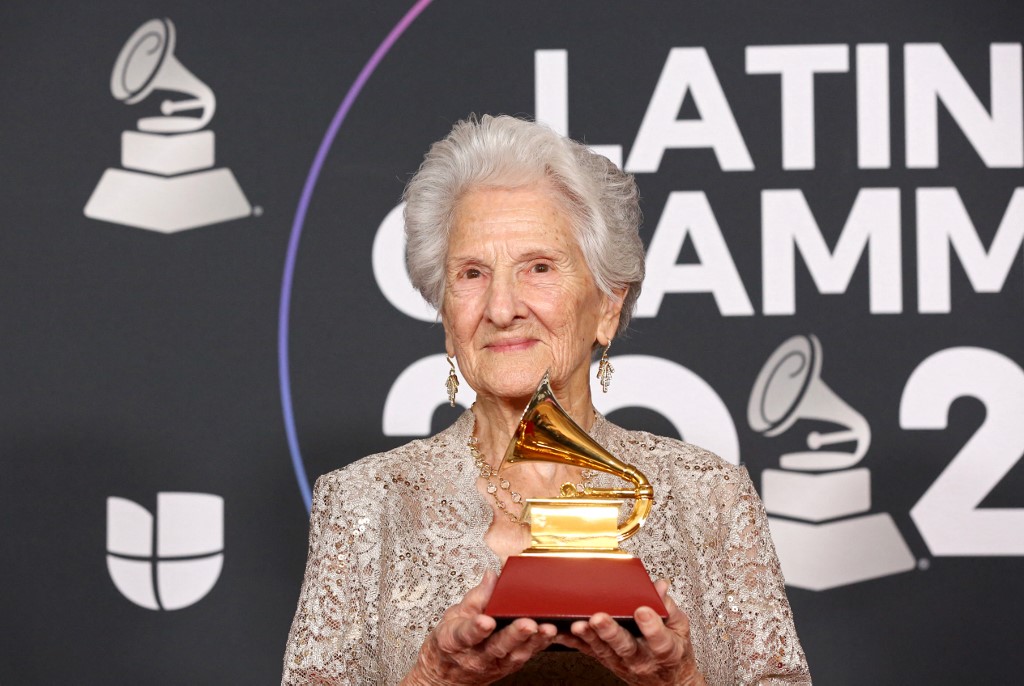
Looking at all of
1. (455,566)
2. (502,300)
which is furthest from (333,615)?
(502,300)

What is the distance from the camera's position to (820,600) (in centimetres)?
370

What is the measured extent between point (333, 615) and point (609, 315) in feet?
2.74

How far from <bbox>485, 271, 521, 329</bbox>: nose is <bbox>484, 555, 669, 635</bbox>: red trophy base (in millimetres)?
513

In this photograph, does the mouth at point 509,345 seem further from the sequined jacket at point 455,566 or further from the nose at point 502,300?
the sequined jacket at point 455,566

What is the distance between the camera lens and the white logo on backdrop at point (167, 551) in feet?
12.5

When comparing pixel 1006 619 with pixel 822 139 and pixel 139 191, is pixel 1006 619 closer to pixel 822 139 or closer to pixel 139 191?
pixel 822 139

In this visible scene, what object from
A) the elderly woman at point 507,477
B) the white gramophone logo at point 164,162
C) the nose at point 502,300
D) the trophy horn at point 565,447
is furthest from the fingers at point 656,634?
the white gramophone logo at point 164,162

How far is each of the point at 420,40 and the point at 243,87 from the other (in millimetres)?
569

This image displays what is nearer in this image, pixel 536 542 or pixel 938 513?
pixel 536 542

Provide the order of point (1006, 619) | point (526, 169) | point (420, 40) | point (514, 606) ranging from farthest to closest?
point (420, 40) < point (1006, 619) < point (526, 169) < point (514, 606)

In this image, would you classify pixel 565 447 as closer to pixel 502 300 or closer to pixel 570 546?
pixel 570 546

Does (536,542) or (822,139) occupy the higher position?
(822,139)

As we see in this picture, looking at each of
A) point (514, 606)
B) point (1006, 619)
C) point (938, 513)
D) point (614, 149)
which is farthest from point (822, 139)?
point (514, 606)

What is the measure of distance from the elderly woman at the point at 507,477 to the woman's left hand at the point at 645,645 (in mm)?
339
